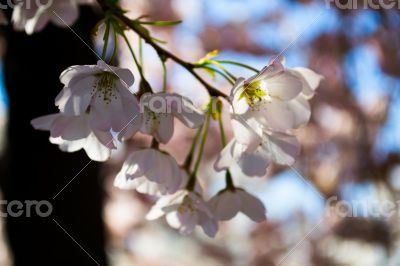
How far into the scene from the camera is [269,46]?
5.47m

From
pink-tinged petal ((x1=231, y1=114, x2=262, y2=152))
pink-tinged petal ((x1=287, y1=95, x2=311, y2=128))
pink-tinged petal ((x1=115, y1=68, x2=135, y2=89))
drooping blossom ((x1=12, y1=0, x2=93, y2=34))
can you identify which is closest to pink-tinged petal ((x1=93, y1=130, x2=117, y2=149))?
pink-tinged petal ((x1=115, y1=68, x2=135, y2=89))

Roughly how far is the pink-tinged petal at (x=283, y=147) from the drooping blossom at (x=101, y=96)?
0.26 m

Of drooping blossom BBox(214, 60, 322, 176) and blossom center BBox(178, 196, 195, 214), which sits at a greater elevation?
drooping blossom BBox(214, 60, 322, 176)

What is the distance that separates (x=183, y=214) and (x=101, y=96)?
1.07 feet

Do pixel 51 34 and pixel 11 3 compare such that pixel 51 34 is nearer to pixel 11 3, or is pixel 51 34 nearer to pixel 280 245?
pixel 11 3

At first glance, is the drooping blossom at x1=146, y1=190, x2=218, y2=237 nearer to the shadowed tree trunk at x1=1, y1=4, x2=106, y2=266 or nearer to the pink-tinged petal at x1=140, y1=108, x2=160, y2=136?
the pink-tinged petal at x1=140, y1=108, x2=160, y2=136

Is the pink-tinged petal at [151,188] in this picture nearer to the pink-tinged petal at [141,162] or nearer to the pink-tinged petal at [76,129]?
the pink-tinged petal at [141,162]

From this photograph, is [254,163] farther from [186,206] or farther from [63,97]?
[63,97]

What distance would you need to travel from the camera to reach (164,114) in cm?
102

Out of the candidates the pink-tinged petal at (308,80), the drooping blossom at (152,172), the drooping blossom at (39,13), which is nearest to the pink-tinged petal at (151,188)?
the drooping blossom at (152,172)

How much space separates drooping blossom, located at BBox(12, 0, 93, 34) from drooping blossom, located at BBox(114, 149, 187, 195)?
46 cm

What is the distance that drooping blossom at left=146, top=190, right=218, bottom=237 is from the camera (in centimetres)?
117

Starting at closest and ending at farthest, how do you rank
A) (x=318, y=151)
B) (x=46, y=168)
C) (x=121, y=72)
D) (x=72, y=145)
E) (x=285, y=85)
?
(x=121, y=72) → (x=285, y=85) → (x=72, y=145) → (x=46, y=168) → (x=318, y=151)

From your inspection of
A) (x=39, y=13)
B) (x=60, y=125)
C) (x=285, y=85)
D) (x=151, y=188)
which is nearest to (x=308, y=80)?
(x=285, y=85)
